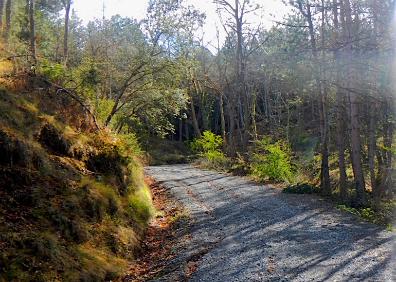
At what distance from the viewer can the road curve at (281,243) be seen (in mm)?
6895

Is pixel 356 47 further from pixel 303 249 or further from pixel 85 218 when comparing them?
pixel 85 218

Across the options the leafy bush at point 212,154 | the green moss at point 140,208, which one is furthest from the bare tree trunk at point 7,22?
the leafy bush at point 212,154

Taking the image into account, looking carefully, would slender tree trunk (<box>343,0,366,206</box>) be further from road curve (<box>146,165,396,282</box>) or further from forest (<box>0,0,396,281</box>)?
road curve (<box>146,165,396,282</box>)

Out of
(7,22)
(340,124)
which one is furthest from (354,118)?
(7,22)

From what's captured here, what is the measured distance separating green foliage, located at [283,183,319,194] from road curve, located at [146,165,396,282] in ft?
4.07

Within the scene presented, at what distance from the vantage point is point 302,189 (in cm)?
1603

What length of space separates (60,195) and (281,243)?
4.51m

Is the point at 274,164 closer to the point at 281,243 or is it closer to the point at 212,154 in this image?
the point at 281,243

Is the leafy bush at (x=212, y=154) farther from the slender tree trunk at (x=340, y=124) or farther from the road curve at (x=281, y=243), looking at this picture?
the road curve at (x=281, y=243)

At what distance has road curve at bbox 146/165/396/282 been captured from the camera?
6.89 m

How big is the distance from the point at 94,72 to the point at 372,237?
30.1ft

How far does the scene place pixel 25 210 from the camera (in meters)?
7.06

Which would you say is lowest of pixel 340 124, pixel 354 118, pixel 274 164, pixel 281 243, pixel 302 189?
pixel 302 189

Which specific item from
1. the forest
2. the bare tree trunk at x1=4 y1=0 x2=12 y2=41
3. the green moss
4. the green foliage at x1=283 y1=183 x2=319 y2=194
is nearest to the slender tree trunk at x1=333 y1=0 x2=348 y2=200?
the forest
